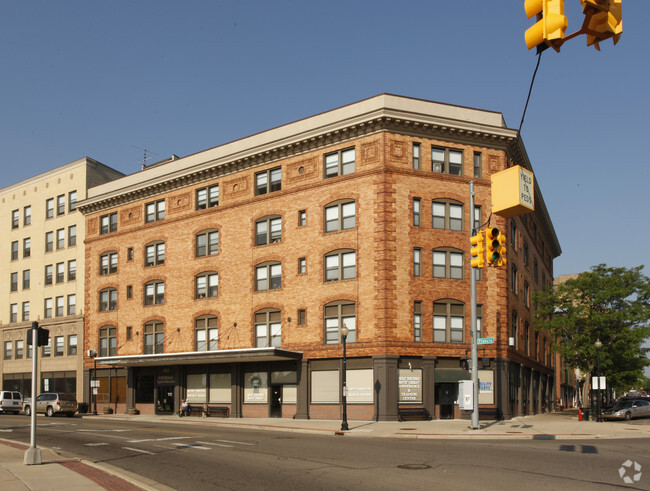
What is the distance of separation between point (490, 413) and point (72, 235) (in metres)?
41.5

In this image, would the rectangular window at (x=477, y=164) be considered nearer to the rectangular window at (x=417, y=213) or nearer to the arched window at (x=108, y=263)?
the rectangular window at (x=417, y=213)

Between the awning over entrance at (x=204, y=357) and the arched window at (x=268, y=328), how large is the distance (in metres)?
1.49

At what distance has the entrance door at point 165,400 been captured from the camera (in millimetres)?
49281

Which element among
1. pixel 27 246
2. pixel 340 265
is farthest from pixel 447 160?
pixel 27 246

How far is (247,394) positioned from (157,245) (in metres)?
14.7

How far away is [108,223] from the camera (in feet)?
185

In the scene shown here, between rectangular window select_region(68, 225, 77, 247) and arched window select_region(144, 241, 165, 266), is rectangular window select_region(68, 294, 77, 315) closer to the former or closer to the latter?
rectangular window select_region(68, 225, 77, 247)

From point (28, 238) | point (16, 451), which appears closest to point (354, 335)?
point (16, 451)

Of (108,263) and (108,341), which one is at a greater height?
(108,263)

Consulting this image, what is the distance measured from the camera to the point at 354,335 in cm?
3962

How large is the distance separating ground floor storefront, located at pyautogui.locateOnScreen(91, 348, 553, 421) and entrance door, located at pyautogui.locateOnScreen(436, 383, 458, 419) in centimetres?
6

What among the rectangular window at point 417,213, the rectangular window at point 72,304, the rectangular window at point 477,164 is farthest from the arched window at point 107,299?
the rectangular window at point 477,164

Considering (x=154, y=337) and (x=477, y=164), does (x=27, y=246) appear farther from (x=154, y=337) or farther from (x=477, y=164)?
(x=477, y=164)

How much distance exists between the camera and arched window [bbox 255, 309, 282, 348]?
4341cm
